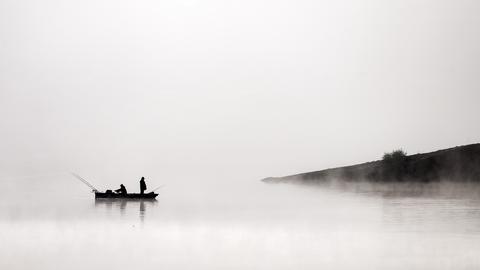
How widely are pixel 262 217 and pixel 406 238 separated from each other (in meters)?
16.1

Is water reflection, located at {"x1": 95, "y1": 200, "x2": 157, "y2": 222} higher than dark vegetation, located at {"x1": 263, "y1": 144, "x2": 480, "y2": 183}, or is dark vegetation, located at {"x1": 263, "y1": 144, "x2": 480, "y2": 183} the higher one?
dark vegetation, located at {"x1": 263, "y1": 144, "x2": 480, "y2": 183}

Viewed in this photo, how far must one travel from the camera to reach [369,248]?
88.3 feet

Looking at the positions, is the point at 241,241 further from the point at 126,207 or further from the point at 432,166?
the point at 432,166

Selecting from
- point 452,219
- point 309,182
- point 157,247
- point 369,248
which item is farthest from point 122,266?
point 309,182

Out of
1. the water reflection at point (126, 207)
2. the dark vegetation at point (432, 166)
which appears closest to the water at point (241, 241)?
the water reflection at point (126, 207)

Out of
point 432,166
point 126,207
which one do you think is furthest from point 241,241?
point 432,166

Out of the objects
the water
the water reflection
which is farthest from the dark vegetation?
the water

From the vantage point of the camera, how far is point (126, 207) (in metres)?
54.6

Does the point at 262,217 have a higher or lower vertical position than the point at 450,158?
lower

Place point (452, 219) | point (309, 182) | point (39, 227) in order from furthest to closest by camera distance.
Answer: point (309, 182) < point (452, 219) < point (39, 227)

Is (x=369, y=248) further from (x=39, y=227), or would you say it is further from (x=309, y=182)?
(x=309, y=182)

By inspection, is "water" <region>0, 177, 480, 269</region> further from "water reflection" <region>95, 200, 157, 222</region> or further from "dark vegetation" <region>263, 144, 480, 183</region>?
"dark vegetation" <region>263, 144, 480, 183</region>

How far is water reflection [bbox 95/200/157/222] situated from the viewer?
47.8 meters

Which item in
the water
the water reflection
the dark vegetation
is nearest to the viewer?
the water
